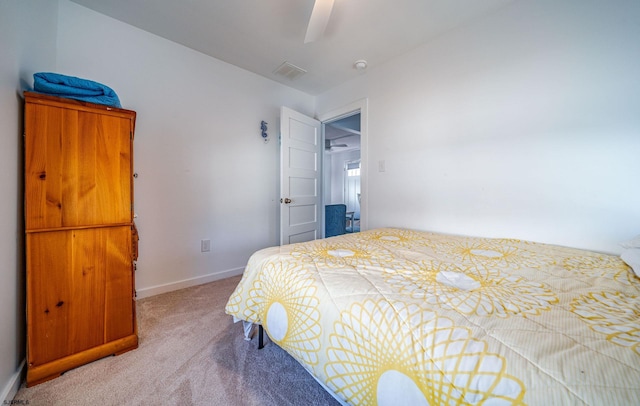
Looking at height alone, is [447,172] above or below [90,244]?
above

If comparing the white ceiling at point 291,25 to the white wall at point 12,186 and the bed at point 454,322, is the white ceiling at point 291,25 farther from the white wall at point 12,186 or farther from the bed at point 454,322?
the bed at point 454,322

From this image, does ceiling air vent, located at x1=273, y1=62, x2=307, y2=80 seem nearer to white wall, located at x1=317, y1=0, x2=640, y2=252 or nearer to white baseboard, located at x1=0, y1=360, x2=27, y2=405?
white wall, located at x1=317, y1=0, x2=640, y2=252

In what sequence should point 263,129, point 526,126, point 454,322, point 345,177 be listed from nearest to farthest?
point 454,322
point 526,126
point 263,129
point 345,177

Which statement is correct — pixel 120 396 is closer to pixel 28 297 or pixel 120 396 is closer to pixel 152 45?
pixel 28 297

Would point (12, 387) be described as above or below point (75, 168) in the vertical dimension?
below

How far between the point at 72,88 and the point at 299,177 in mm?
1969

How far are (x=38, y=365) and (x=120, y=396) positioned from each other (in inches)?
17.7

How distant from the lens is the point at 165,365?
1.19 m

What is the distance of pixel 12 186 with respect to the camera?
104 cm

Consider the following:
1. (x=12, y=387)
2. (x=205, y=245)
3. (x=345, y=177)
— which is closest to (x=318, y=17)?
(x=205, y=245)

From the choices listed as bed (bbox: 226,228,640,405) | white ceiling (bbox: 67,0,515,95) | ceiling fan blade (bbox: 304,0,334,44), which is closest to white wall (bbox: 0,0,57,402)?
white ceiling (bbox: 67,0,515,95)

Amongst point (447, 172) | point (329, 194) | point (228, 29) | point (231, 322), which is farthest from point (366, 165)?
point (329, 194)

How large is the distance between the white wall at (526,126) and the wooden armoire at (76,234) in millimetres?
2190

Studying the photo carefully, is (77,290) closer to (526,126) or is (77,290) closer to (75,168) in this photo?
(75,168)
